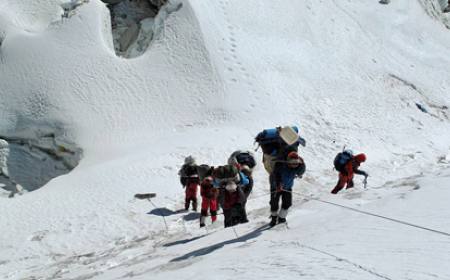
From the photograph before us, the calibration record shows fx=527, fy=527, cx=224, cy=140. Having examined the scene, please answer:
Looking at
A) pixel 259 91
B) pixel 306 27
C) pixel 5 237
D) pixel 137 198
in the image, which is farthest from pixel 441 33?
pixel 5 237

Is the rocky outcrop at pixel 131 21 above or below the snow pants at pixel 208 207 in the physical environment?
above

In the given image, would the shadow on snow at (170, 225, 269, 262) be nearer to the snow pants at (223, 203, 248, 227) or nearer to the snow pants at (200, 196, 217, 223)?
the snow pants at (223, 203, 248, 227)

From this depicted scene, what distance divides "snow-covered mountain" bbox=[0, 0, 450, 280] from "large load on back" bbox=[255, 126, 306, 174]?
3.82 ft

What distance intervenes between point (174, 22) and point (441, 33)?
1408 centimetres

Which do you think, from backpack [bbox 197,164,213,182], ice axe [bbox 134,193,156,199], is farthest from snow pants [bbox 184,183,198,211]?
ice axe [bbox 134,193,156,199]

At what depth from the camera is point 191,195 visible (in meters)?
12.1

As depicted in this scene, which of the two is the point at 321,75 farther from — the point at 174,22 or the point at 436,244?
the point at 436,244

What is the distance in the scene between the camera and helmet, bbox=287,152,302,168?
27.7 feet

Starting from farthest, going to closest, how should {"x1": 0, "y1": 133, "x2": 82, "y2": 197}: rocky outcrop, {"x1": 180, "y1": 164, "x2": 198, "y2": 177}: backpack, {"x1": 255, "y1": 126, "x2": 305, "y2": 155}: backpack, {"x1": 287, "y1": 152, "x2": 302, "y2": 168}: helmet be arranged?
1. {"x1": 0, "y1": 133, "x2": 82, "y2": 197}: rocky outcrop
2. {"x1": 180, "y1": 164, "x2": 198, "y2": 177}: backpack
3. {"x1": 255, "y1": 126, "x2": 305, "y2": 155}: backpack
4. {"x1": 287, "y1": 152, "x2": 302, "y2": 168}: helmet

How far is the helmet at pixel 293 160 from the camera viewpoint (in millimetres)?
8430

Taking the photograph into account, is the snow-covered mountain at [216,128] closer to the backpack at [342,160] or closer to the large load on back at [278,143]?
the backpack at [342,160]

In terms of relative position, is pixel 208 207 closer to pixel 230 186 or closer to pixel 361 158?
pixel 230 186

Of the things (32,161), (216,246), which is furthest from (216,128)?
Result: (216,246)

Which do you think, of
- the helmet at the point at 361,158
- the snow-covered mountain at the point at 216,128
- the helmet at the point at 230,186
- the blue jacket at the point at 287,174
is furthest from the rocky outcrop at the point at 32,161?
the blue jacket at the point at 287,174
